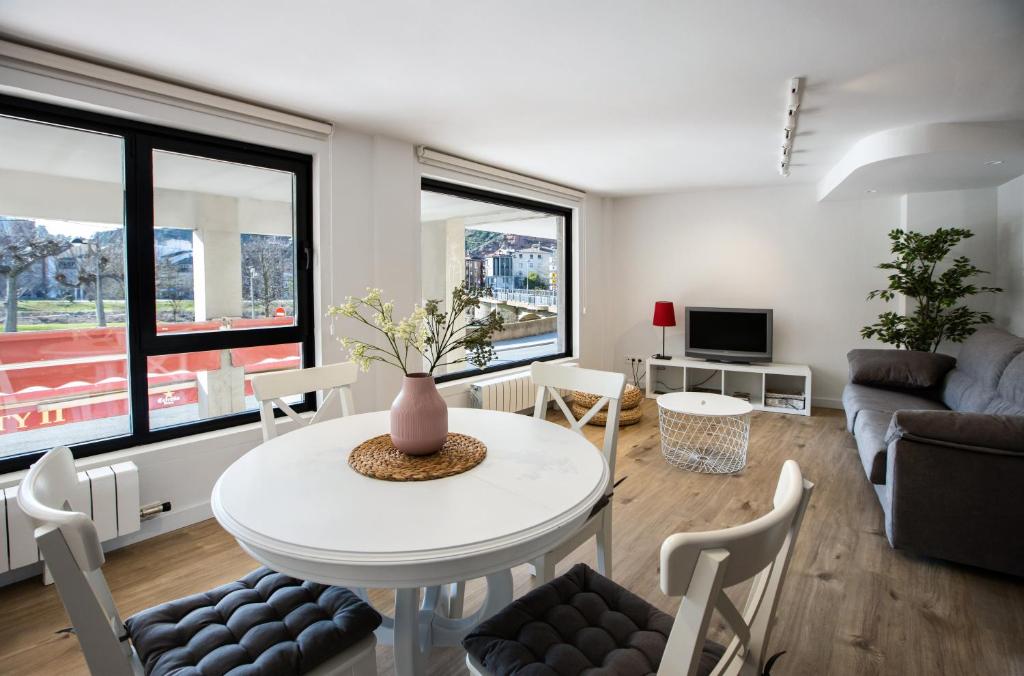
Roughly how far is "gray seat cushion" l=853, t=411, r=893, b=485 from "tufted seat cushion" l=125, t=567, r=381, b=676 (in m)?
2.65

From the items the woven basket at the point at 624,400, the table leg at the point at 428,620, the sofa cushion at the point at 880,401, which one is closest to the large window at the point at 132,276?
the table leg at the point at 428,620

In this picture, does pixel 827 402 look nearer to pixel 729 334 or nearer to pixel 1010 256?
pixel 729 334

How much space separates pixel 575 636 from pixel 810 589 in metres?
1.61

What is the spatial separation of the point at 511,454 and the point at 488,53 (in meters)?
1.81

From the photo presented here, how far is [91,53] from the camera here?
2346 millimetres

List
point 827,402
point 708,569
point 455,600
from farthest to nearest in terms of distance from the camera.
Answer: point 827,402 → point 455,600 → point 708,569

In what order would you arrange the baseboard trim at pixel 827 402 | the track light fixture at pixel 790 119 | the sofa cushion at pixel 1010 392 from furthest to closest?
the baseboard trim at pixel 827 402 < the sofa cushion at pixel 1010 392 < the track light fixture at pixel 790 119

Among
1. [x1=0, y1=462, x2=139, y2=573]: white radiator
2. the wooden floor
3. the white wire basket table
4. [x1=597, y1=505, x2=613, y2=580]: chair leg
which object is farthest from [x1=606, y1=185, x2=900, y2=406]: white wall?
[x1=0, y1=462, x2=139, y2=573]: white radiator

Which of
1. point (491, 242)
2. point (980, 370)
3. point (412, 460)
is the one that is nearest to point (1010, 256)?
point (980, 370)

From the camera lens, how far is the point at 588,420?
87.9 inches

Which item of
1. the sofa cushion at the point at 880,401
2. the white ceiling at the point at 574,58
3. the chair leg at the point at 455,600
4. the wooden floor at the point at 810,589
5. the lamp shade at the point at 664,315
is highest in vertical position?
the white ceiling at the point at 574,58

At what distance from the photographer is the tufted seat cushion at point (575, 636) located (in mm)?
1121

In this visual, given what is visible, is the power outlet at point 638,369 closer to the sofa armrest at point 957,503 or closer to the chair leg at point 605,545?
the sofa armrest at point 957,503

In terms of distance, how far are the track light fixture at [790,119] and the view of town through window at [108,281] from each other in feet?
9.86
